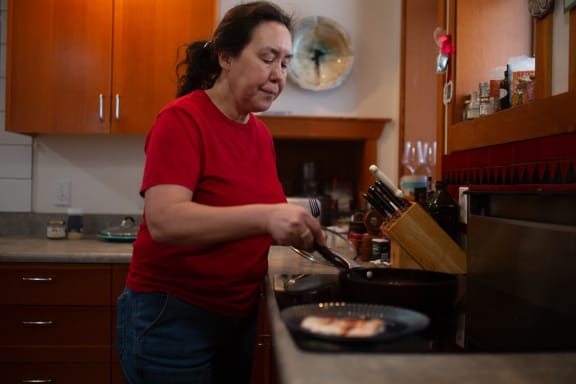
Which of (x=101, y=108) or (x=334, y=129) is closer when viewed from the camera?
(x=101, y=108)

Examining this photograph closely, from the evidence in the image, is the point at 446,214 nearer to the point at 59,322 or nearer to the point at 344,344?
the point at 344,344

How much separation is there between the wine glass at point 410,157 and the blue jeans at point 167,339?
1778 mm

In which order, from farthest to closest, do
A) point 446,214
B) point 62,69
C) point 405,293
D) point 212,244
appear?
point 62,69, point 446,214, point 212,244, point 405,293

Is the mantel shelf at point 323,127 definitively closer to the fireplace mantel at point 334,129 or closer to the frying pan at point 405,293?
the fireplace mantel at point 334,129

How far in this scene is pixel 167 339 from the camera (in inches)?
51.4

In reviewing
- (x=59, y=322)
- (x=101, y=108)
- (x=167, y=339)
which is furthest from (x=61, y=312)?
(x=167, y=339)

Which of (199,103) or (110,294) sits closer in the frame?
(199,103)

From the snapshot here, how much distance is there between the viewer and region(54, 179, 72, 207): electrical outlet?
300 cm

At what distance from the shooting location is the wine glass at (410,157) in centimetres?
294

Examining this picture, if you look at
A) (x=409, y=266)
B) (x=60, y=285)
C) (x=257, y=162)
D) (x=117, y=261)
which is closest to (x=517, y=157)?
(x=409, y=266)

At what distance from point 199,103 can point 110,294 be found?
1.32 metres

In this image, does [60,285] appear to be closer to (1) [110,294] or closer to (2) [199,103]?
(1) [110,294]

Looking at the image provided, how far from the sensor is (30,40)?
267 cm

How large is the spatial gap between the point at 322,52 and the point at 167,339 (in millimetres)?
2010
